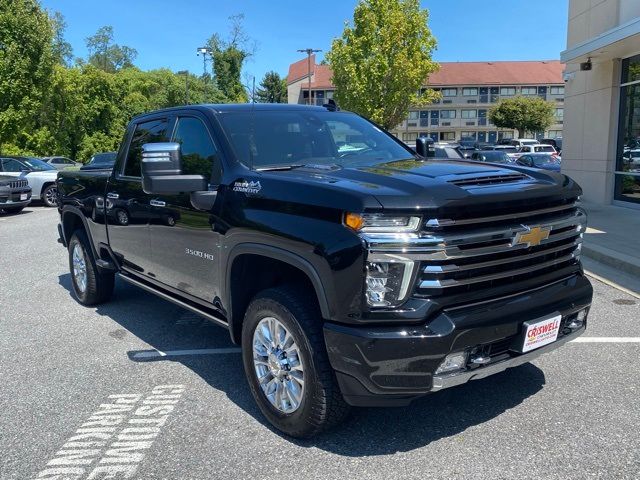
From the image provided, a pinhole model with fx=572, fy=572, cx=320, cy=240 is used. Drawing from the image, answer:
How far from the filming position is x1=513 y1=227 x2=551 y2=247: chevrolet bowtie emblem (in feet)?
10.4

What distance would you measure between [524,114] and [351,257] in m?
58.3

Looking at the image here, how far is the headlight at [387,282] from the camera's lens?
282 centimetres

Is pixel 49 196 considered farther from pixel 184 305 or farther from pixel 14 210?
pixel 184 305

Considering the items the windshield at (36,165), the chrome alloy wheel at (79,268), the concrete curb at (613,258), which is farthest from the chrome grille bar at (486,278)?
the windshield at (36,165)

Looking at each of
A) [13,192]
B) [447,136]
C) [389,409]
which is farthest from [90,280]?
[447,136]

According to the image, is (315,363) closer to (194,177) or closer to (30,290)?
(194,177)

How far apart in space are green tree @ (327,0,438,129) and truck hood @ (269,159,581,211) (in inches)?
1150

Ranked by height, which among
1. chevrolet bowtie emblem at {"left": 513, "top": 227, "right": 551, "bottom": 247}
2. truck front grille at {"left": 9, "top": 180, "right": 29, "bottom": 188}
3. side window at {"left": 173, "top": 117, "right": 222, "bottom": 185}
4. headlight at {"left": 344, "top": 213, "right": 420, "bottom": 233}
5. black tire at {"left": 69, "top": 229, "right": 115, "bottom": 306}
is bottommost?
black tire at {"left": 69, "top": 229, "right": 115, "bottom": 306}

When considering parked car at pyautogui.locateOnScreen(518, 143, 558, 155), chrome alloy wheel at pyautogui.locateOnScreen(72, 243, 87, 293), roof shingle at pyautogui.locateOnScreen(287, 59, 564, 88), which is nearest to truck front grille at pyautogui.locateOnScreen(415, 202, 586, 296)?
chrome alloy wheel at pyautogui.locateOnScreen(72, 243, 87, 293)

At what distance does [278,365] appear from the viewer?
3.39m

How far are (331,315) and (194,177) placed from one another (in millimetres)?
1434

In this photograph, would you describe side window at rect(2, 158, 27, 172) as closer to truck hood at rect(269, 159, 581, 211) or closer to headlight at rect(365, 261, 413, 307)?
truck hood at rect(269, 159, 581, 211)

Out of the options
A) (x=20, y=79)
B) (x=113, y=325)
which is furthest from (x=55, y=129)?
(x=113, y=325)

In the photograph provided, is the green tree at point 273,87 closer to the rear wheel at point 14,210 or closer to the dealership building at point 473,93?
the dealership building at point 473,93
